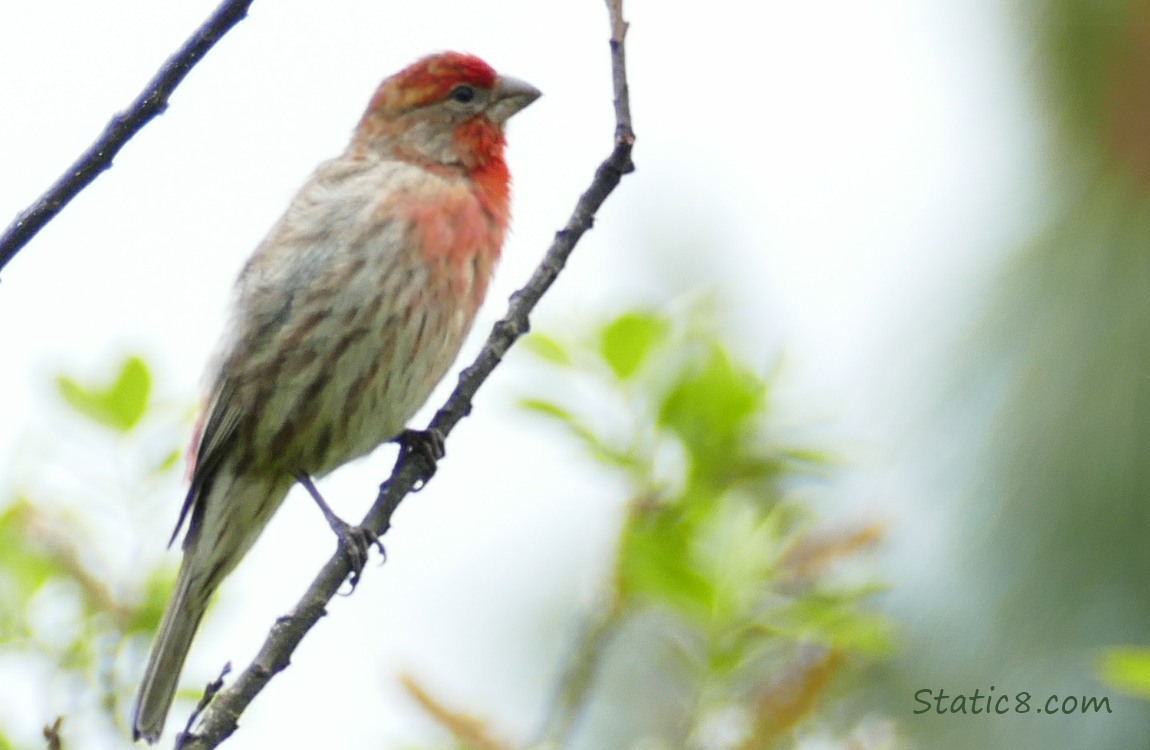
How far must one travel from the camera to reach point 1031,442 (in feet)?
13.9

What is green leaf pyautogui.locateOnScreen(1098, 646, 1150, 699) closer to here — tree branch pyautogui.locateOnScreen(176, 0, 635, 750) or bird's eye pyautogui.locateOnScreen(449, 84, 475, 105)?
tree branch pyautogui.locateOnScreen(176, 0, 635, 750)

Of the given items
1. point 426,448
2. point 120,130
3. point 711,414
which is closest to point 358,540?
point 426,448

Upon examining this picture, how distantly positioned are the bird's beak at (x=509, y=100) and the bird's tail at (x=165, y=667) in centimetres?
264

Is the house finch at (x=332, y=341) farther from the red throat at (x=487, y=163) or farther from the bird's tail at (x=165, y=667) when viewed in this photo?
the bird's tail at (x=165, y=667)

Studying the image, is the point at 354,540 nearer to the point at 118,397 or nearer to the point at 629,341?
the point at 118,397

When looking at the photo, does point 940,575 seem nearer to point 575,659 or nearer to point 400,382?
point 575,659

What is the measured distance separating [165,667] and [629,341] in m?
1.93

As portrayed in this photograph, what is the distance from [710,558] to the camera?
120 inches

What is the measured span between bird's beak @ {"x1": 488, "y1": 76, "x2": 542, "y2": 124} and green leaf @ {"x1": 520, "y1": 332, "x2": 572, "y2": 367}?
2846 mm

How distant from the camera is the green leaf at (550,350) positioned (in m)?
3.62

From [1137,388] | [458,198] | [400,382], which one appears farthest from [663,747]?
[458,198]

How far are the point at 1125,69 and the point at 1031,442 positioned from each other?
43.3 inches

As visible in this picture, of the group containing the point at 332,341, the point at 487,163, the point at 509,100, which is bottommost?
the point at 332,341

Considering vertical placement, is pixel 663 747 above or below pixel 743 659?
below
